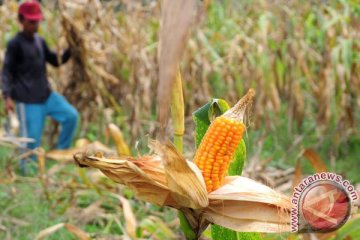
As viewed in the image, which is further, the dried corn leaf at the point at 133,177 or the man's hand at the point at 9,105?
the man's hand at the point at 9,105

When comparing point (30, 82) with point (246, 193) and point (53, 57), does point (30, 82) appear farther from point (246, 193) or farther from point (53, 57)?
point (246, 193)

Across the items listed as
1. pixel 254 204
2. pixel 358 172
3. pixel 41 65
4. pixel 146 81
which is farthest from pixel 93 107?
pixel 254 204

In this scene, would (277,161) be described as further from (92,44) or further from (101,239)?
(101,239)

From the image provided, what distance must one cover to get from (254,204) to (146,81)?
4.16 meters

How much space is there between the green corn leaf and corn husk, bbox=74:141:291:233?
10cm

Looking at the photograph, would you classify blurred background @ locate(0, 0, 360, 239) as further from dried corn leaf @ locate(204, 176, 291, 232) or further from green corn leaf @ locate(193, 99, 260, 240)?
dried corn leaf @ locate(204, 176, 291, 232)

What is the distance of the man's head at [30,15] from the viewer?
459 centimetres

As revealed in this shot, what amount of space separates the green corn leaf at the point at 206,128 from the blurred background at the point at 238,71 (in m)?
2.75

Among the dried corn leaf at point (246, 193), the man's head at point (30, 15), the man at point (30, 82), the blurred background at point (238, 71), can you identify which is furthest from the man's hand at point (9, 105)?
the dried corn leaf at point (246, 193)

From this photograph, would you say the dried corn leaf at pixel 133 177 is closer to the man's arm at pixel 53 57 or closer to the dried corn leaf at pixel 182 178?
the dried corn leaf at pixel 182 178

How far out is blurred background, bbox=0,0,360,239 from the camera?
4.87 metres

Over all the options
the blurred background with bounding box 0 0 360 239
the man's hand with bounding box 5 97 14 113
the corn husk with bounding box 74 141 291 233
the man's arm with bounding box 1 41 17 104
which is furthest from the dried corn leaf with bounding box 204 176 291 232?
the man's arm with bounding box 1 41 17 104

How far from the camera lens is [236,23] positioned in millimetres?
5863

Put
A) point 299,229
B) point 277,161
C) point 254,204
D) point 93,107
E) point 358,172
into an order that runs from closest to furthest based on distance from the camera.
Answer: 1. point 299,229
2. point 254,204
3. point 358,172
4. point 277,161
5. point 93,107
